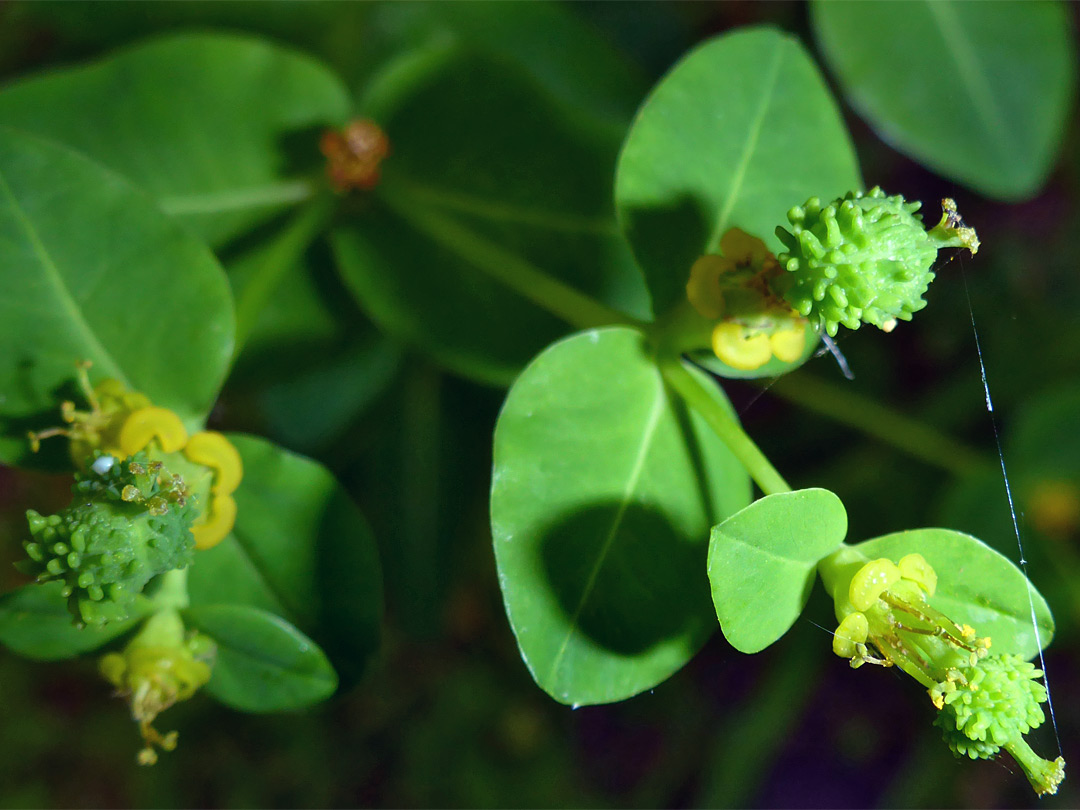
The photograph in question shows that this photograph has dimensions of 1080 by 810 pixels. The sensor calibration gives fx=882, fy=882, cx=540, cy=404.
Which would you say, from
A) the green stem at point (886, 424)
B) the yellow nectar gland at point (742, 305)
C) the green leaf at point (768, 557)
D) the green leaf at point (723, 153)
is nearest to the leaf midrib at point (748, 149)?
the green leaf at point (723, 153)

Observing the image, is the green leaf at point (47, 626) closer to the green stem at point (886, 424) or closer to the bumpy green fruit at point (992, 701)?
the bumpy green fruit at point (992, 701)

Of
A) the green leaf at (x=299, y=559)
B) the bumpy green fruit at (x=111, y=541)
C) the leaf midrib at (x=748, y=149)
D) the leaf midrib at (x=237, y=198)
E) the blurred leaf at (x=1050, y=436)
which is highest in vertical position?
the leaf midrib at (x=748, y=149)

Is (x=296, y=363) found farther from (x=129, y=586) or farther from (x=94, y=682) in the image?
(x=94, y=682)

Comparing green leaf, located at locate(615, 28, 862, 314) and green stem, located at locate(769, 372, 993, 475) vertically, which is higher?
green leaf, located at locate(615, 28, 862, 314)

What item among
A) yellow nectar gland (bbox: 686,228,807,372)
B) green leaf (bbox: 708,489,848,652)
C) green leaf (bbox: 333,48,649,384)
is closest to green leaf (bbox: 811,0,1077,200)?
green leaf (bbox: 333,48,649,384)

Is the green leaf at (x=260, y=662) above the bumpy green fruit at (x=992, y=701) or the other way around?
the other way around

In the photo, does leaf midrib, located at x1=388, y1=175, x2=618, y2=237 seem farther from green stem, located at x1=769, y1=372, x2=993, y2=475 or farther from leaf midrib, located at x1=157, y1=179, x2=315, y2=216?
green stem, located at x1=769, y1=372, x2=993, y2=475

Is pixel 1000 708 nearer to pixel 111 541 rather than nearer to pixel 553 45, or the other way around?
pixel 111 541
